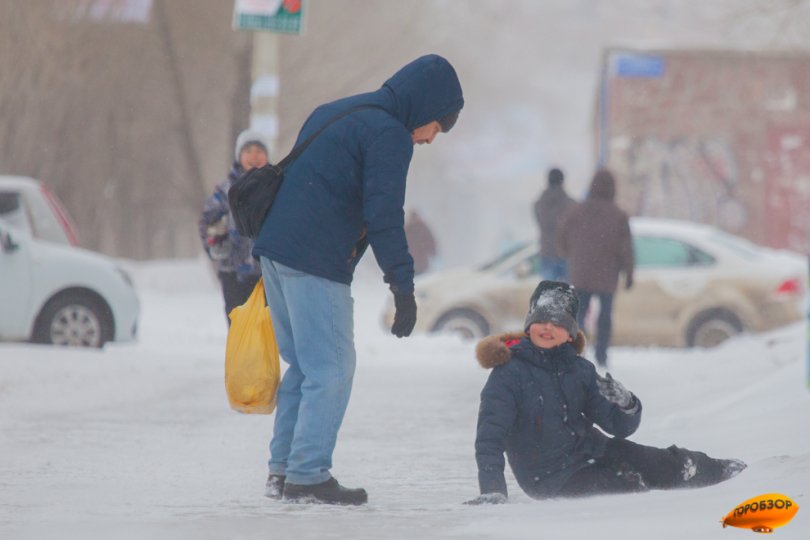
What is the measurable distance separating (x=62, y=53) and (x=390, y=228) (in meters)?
22.2

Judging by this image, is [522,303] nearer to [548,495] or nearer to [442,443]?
[442,443]

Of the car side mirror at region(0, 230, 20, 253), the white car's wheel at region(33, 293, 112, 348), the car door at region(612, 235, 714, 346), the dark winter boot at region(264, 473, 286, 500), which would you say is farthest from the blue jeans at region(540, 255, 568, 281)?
the dark winter boot at region(264, 473, 286, 500)

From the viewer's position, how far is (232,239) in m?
9.39

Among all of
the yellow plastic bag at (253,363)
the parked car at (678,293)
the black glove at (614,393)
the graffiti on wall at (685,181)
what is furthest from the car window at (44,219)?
the graffiti on wall at (685,181)

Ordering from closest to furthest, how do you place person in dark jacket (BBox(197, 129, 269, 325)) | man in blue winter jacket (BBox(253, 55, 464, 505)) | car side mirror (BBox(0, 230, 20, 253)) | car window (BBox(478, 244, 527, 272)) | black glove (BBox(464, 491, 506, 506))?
black glove (BBox(464, 491, 506, 506))
man in blue winter jacket (BBox(253, 55, 464, 505))
person in dark jacket (BBox(197, 129, 269, 325))
car side mirror (BBox(0, 230, 20, 253))
car window (BBox(478, 244, 527, 272))

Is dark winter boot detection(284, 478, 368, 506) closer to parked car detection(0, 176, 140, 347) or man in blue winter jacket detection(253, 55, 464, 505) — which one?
man in blue winter jacket detection(253, 55, 464, 505)

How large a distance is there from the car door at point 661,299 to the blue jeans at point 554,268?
1.17 metres

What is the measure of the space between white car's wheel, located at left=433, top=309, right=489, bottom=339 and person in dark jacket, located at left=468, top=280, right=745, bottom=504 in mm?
10332

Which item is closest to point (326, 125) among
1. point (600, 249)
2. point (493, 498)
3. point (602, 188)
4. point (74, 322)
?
point (493, 498)

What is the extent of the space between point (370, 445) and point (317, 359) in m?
2.62

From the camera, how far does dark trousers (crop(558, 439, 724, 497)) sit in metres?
6.15

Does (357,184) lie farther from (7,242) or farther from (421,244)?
(421,244)

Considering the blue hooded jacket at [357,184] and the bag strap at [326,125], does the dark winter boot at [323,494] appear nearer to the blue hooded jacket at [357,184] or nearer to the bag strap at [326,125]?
the blue hooded jacket at [357,184]

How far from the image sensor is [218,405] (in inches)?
430
